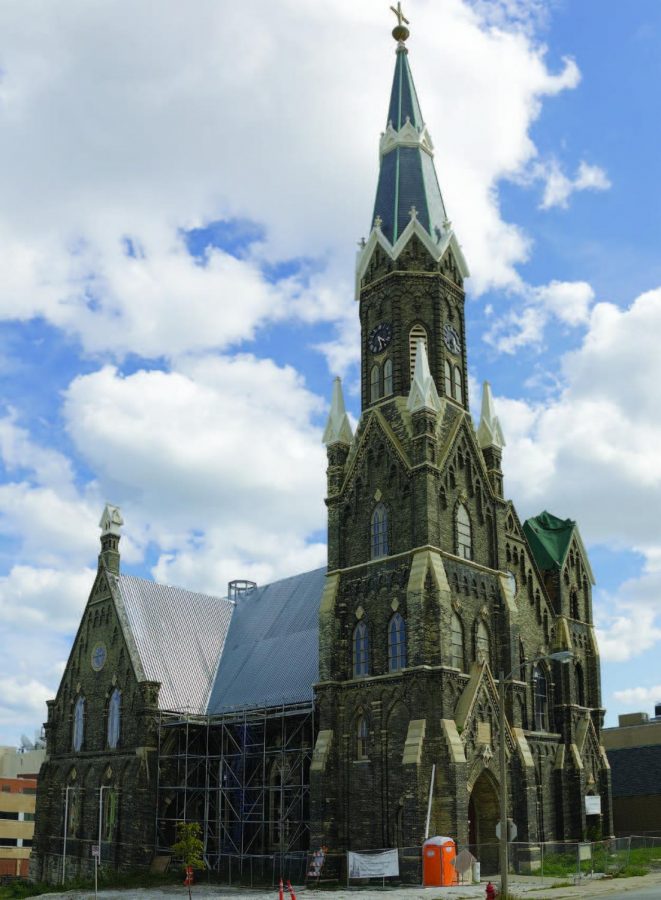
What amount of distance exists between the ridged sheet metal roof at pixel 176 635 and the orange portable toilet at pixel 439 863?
20.0m

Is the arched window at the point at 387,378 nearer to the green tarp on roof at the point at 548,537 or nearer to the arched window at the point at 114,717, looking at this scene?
the green tarp on roof at the point at 548,537

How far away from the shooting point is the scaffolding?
45.9 meters

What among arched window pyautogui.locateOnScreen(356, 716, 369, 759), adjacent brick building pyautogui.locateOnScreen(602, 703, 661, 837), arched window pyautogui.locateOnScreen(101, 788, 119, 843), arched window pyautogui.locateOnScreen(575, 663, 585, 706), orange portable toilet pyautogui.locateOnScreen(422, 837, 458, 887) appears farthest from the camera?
adjacent brick building pyautogui.locateOnScreen(602, 703, 661, 837)

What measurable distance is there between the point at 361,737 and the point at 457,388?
17.5 meters

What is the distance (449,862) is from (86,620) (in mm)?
29619

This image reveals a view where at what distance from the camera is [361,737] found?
4225 cm

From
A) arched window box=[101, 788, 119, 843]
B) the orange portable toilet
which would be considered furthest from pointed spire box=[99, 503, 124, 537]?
the orange portable toilet

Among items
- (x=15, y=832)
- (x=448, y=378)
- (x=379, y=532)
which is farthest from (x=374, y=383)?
(x=15, y=832)

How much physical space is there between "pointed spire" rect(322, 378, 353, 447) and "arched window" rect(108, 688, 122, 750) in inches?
734

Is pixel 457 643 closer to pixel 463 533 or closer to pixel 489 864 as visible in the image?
pixel 463 533

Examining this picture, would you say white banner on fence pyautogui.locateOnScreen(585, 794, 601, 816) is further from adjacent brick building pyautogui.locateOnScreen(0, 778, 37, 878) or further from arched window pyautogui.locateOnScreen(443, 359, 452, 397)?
adjacent brick building pyautogui.locateOnScreen(0, 778, 37, 878)

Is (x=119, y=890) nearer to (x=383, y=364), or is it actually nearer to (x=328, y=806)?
(x=328, y=806)

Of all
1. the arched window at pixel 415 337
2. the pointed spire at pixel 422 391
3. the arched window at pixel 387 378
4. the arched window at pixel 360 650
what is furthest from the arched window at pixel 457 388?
the arched window at pixel 360 650

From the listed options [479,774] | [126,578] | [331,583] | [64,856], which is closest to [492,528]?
[331,583]
